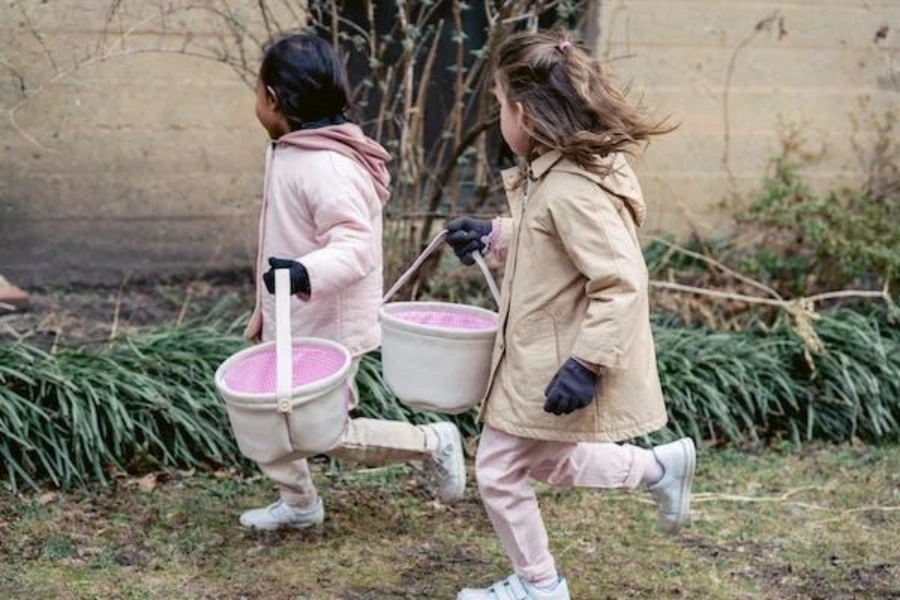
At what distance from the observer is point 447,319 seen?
14.0ft

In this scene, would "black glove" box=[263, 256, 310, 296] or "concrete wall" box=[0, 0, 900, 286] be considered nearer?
"black glove" box=[263, 256, 310, 296]

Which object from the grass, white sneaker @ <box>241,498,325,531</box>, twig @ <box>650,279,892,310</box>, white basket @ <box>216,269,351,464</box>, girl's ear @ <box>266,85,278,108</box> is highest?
girl's ear @ <box>266,85,278,108</box>

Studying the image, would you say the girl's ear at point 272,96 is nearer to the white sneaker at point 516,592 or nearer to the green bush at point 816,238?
the white sneaker at point 516,592

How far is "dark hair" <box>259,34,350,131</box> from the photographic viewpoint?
13.7ft

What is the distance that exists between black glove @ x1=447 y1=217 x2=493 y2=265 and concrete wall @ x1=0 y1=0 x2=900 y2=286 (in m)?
2.45

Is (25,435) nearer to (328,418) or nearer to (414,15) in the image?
(328,418)

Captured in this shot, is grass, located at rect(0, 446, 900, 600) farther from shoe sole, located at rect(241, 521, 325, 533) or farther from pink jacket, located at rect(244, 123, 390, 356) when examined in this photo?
pink jacket, located at rect(244, 123, 390, 356)

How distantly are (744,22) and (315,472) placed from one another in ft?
12.1

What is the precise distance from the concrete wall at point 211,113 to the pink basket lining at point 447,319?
234 centimetres

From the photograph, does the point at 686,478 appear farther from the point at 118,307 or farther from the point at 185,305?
the point at 118,307

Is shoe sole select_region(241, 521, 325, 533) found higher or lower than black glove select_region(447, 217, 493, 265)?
lower

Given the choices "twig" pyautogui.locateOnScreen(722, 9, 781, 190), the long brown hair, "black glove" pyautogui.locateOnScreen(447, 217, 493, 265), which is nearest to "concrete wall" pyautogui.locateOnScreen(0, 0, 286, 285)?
"twig" pyautogui.locateOnScreen(722, 9, 781, 190)

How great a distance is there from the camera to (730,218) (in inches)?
304

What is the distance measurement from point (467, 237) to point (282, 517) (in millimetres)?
1240
